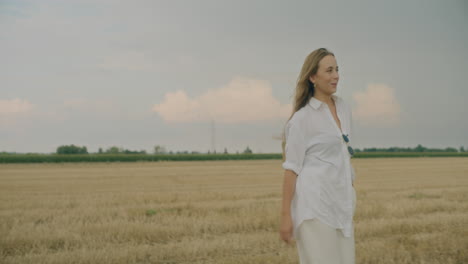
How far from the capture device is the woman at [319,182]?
9.21 feet

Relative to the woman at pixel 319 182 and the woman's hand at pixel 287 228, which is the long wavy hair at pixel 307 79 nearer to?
the woman at pixel 319 182

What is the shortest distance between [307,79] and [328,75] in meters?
0.17

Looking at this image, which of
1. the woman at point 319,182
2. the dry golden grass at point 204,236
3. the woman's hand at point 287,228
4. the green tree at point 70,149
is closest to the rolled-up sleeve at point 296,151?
the woman at point 319,182

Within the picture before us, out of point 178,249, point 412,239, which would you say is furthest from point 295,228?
point 412,239

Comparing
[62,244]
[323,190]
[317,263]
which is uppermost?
[323,190]

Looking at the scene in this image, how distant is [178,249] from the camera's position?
677 centimetres

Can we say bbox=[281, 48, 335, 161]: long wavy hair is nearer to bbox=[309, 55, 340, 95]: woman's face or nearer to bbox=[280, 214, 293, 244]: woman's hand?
bbox=[309, 55, 340, 95]: woman's face

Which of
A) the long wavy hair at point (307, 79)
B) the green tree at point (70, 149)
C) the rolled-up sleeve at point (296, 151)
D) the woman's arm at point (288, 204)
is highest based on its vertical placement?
the green tree at point (70, 149)

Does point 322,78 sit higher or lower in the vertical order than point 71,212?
higher

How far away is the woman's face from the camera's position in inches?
118

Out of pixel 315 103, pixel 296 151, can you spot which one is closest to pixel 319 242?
pixel 296 151

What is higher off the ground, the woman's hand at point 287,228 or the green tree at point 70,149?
the green tree at point 70,149

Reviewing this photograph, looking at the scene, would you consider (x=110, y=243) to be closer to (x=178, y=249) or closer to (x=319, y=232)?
(x=178, y=249)

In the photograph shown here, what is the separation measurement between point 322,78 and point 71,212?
32.3 feet
